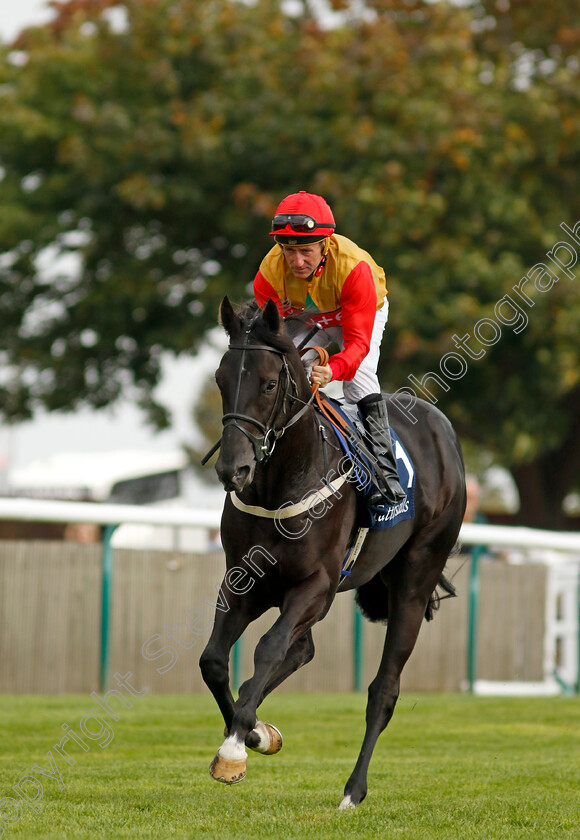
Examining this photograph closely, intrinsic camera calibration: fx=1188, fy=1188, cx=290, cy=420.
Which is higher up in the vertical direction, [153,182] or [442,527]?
[442,527]

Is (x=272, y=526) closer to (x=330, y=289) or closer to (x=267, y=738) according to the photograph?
(x=267, y=738)

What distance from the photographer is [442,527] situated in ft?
22.1

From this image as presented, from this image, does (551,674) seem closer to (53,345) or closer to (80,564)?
(80,564)

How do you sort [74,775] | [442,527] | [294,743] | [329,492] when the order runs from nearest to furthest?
[329,492] < [74,775] < [442,527] < [294,743]

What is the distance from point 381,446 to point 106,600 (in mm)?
5163

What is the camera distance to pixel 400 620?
6363 mm

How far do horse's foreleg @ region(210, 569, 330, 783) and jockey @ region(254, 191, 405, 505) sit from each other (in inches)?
29.8

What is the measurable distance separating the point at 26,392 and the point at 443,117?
8001mm

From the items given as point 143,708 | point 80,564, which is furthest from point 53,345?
point 143,708

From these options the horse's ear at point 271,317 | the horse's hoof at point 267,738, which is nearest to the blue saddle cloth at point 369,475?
the horse's ear at point 271,317

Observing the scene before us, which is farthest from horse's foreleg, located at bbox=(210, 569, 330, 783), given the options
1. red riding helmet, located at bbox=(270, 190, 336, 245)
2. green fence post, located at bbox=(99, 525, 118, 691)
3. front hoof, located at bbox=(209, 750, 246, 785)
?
green fence post, located at bbox=(99, 525, 118, 691)

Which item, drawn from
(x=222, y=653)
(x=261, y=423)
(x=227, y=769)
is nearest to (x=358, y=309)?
(x=261, y=423)

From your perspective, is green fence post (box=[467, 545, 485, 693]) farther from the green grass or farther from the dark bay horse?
the dark bay horse

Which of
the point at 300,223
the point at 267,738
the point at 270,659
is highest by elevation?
the point at 300,223
